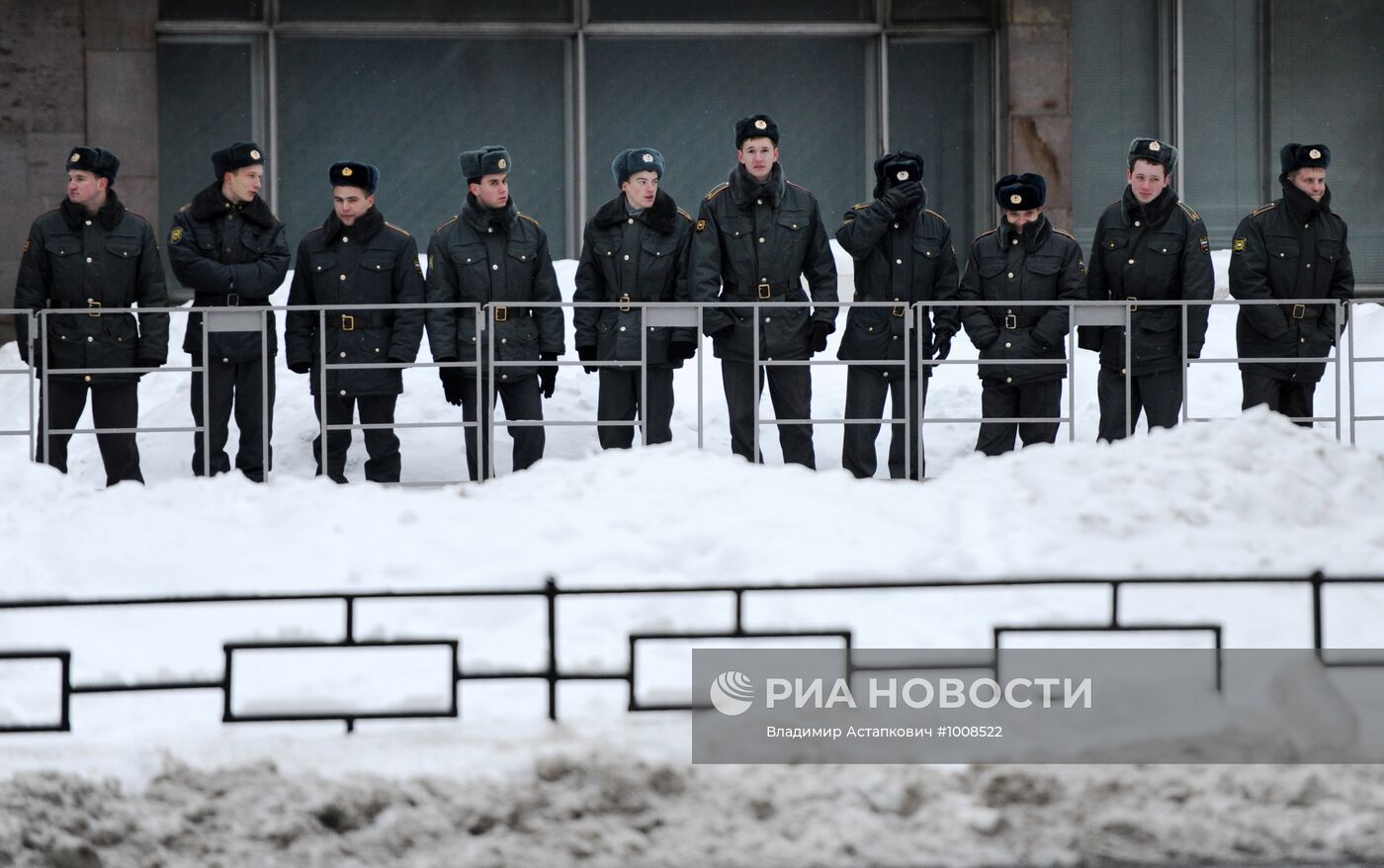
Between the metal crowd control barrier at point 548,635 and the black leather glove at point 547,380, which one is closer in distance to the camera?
the metal crowd control barrier at point 548,635

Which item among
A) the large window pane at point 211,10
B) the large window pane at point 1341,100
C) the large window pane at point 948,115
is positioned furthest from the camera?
the large window pane at point 1341,100

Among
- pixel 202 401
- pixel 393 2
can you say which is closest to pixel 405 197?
pixel 393 2

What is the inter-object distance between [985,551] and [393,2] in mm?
9713

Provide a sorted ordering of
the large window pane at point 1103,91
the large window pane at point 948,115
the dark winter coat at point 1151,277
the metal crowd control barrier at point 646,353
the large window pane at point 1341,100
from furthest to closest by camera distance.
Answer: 1. the large window pane at point 1341,100
2. the large window pane at point 948,115
3. the large window pane at point 1103,91
4. the dark winter coat at point 1151,277
5. the metal crowd control barrier at point 646,353

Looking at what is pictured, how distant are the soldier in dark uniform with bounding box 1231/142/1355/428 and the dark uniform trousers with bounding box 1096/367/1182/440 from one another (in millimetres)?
431

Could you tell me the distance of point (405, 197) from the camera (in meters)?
15.8

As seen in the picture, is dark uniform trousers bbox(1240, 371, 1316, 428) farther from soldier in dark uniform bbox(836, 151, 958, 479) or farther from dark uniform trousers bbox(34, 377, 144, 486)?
dark uniform trousers bbox(34, 377, 144, 486)

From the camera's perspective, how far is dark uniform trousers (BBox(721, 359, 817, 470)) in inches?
424

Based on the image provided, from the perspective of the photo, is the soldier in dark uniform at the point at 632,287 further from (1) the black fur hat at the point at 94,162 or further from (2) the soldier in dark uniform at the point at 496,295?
(1) the black fur hat at the point at 94,162

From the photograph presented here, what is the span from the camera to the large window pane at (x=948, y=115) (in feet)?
53.2

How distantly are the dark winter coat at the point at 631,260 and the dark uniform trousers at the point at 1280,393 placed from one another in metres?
3.15

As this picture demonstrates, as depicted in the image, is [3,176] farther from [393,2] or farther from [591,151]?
[591,151]

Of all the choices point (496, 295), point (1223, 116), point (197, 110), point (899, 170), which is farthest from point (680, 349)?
point (1223, 116)

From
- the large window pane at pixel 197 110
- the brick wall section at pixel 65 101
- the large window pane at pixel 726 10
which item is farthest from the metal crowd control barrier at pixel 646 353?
the large window pane at pixel 726 10
